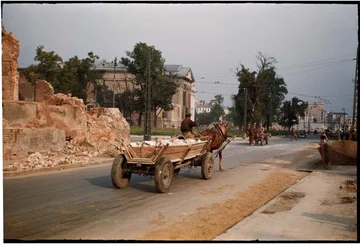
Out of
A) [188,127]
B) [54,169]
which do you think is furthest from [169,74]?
[188,127]

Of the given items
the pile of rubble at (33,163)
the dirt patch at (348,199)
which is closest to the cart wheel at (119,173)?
the pile of rubble at (33,163)

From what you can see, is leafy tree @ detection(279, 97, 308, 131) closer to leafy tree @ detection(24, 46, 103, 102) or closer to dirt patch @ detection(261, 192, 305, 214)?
leafy tree @ detection(24, 46, 103, 102)

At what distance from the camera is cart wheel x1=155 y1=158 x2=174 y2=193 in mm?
Answer: 8469

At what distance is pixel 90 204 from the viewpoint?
742cm

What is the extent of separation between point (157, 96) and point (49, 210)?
5410 cm

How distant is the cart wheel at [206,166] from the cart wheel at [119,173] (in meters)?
2.77

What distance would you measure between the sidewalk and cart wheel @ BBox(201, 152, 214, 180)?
2.59 m

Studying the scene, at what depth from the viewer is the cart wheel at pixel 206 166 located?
36.2 feet

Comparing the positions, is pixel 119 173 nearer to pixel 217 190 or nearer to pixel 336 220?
pixel 217 190

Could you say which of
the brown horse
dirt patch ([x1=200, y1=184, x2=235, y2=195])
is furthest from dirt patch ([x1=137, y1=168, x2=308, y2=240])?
the brown horse

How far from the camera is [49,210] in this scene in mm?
6820

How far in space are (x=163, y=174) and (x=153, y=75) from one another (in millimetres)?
51632

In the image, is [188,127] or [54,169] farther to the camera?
[54,169]

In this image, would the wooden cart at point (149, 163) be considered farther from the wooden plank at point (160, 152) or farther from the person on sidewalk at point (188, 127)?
the person on sidewalk at point (188, 127)
